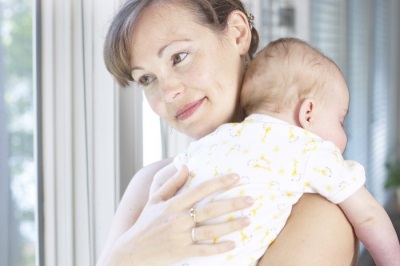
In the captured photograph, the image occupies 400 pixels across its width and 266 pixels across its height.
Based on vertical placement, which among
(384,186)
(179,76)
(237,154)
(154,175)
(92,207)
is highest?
(179,76)

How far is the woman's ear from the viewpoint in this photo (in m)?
1.37

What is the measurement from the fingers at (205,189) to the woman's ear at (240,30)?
0.39m

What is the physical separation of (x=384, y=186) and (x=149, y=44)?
4.73 metres

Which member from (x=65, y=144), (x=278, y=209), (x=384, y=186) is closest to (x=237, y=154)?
(x=278, y=209)

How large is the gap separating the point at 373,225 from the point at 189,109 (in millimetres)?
440

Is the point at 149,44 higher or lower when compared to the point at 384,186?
higher

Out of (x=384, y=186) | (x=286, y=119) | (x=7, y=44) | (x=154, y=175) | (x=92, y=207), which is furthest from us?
(x=384, y=186)

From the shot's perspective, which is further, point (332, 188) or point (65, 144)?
point (65, 144)

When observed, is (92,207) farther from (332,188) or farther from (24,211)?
(332,188)

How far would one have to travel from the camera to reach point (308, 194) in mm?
1209

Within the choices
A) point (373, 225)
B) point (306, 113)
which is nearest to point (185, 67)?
point (306, 113)

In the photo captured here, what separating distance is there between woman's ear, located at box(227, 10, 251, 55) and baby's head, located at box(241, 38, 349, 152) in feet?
0.36

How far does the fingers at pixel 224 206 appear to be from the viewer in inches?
42.7

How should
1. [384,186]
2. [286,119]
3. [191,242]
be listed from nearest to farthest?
[191,242] < [286,119] < [384,186]
